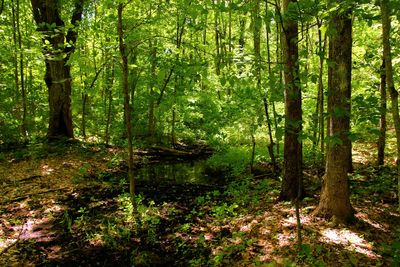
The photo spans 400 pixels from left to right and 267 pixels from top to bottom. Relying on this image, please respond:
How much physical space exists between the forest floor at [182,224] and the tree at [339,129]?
0.29 m

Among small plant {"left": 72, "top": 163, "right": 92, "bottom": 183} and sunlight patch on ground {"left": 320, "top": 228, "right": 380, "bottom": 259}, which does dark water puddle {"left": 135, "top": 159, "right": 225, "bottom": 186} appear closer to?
small plant {"left": 72, "top": 163, "right": 92, "bottom": 183}

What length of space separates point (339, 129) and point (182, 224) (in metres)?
3.60

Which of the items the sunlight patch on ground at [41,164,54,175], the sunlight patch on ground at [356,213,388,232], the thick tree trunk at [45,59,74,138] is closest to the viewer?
the sunlight patch on ground at [356,213,388,232]

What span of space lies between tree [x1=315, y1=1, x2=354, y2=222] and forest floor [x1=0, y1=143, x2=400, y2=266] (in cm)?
29

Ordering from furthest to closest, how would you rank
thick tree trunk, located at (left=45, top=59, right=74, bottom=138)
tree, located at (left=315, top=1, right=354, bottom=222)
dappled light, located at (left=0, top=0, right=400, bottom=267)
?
thick tree trunk, located at (left=45, top=59, right=74, bottom=138) < tree, located at (left=315, top=1, right=354, bottom=222) < dappled light, located at (left=0, top=0, right=400, bottom=267)

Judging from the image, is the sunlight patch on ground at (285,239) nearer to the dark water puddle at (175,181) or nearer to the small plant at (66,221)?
the dark water puddle at (175,181)

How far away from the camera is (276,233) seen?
5.64 metres

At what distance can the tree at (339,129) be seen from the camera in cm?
506

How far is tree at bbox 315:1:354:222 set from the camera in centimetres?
506

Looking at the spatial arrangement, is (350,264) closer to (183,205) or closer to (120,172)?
(183,205)

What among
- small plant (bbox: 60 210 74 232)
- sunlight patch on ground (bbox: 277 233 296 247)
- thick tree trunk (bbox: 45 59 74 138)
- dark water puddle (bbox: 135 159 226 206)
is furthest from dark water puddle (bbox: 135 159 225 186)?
sunlight patch on ground (bbox: 277 233 296 247)

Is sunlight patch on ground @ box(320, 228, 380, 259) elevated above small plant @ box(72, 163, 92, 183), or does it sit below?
below

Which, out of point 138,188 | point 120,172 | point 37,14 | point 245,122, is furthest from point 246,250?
point 37,14

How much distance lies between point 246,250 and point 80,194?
5.01 meters
